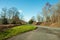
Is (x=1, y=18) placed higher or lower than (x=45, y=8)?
lower

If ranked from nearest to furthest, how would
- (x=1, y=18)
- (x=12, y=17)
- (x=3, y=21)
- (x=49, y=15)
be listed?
1. (x=3, y=21)
2. (x=1, y=18)
3. (x=49, y=15)
4. (x=12, y=17)

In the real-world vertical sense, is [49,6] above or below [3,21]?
above

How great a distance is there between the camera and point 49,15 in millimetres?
77875

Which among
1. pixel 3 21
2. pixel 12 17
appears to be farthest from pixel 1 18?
pixel 12 17

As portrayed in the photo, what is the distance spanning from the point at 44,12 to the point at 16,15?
1982 centimetres

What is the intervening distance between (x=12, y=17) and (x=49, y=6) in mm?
26545

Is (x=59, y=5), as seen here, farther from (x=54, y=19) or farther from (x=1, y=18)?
(x=1, y=18)

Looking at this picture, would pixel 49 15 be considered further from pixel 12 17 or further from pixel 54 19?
pixel 12 17

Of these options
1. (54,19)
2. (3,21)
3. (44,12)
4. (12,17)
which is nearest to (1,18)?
(3,21)

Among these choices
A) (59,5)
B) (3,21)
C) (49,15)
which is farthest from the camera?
(49,15)

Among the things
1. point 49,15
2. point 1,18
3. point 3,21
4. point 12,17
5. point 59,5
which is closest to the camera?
point 59,5

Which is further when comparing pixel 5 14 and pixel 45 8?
pixel 5 14

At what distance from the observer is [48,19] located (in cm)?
8331

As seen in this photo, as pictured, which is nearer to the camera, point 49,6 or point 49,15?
point 49,6
